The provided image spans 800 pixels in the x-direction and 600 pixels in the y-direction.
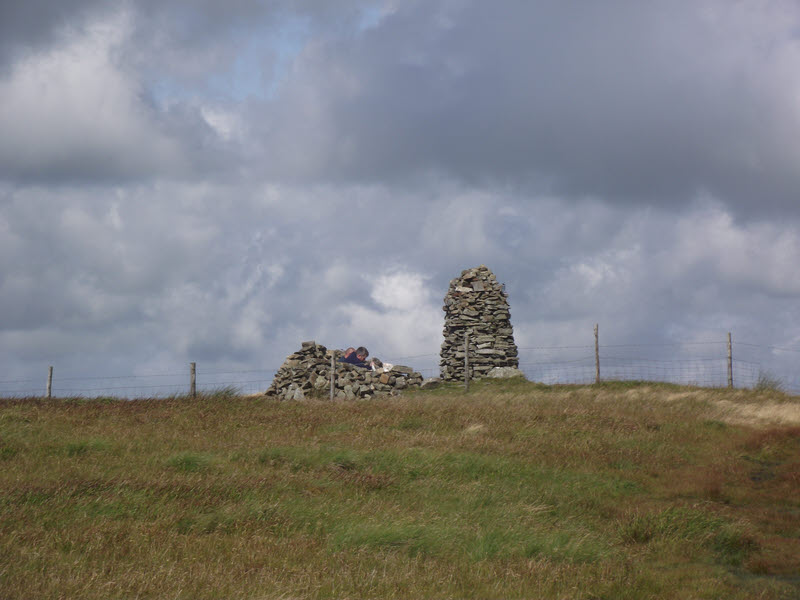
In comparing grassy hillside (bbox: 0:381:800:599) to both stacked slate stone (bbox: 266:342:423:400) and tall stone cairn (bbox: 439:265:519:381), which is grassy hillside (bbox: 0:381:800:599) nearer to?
stacked slate stone (bbox: 266:342:423:400)

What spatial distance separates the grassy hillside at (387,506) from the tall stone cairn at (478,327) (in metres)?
15.0

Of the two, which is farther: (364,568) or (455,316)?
(455,316)

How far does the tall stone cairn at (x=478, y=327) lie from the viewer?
111ft

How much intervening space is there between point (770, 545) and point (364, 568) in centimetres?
605

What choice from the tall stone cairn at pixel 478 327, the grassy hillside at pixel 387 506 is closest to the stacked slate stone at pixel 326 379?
the tall stone cairn at pixel 478 327

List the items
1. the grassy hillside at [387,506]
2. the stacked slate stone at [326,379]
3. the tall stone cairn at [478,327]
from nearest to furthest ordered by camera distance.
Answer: the grassy hillside at [387,506], the stacked slate stone at [326,379], the tall stone cairn at [478,327]

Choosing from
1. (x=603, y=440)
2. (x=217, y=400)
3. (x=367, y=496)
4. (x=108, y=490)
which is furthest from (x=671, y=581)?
(x=217, y=400)

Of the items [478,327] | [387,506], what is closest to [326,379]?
[478,327]

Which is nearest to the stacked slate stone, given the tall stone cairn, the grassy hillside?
the tall stone cairn

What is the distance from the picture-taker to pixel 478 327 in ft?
112

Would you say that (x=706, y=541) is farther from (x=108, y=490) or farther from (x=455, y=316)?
(x=455, y=316)

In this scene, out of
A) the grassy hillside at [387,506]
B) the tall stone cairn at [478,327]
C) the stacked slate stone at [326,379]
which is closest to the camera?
the grassy hillside at [387,506]

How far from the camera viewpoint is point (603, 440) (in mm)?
16531

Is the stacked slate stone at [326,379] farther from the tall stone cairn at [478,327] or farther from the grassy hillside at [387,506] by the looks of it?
the grassy hillside at [387,506]
